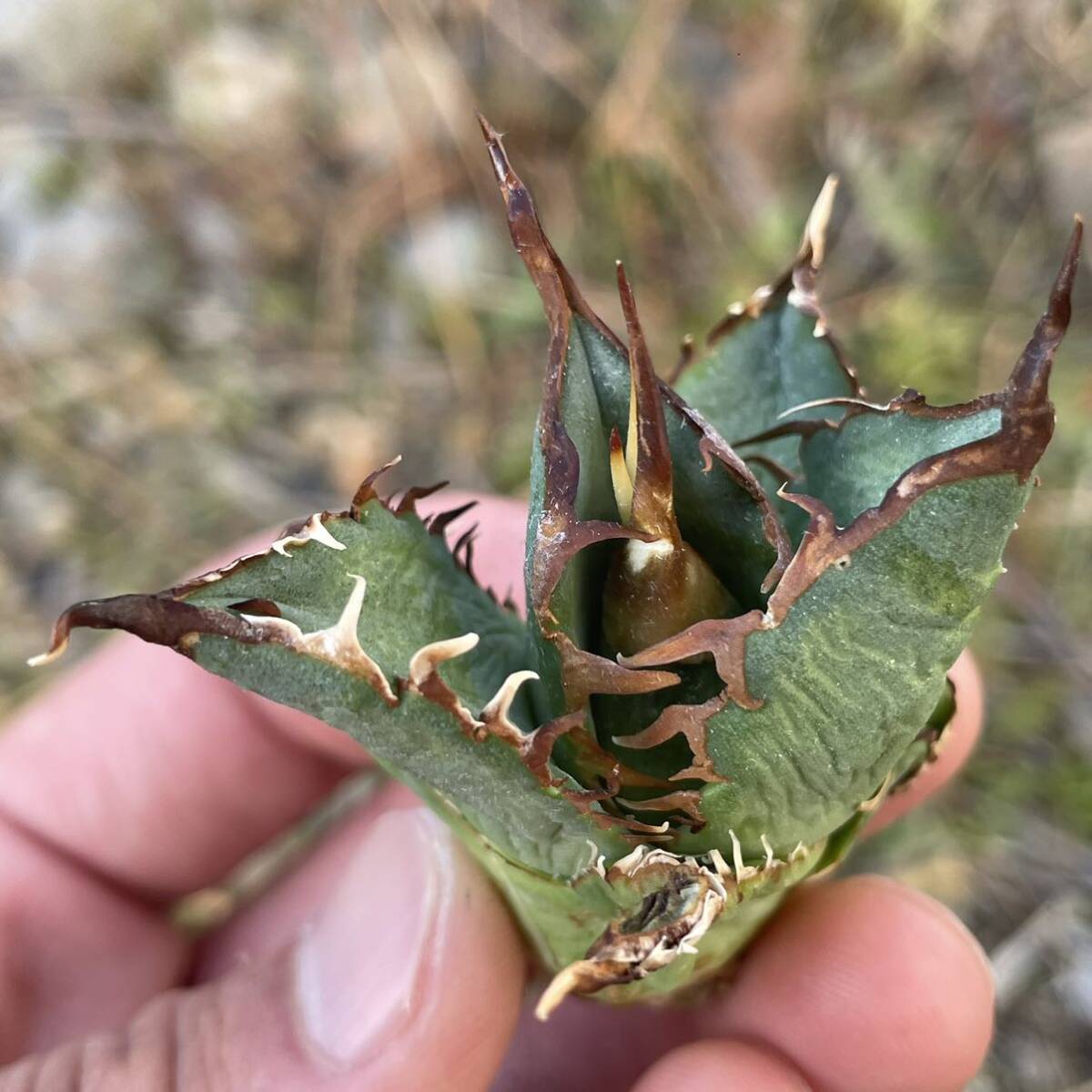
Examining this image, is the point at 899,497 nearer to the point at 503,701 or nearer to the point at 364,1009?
the point at 503,701

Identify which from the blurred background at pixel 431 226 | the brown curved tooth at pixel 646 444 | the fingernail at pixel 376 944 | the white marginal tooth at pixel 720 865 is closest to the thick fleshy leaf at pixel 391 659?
the white marginal tooth at pixel 720 865

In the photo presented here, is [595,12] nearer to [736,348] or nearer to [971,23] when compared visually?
[971,23]

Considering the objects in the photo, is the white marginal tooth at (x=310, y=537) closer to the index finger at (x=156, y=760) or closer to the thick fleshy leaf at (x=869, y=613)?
the thick fleshy leaf at (x=869, y=613)

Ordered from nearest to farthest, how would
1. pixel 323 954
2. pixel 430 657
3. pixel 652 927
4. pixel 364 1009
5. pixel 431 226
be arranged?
pixel 430 657, pixel 652 927, pixel 364 1009, pixel 323 954, pixel 431 226

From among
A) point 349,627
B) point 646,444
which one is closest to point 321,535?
point 349,627

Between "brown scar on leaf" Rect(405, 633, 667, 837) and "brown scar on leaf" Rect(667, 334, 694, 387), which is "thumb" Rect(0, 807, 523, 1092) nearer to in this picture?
"brown scar on leaf" Rect(405, 633, 667, 837)

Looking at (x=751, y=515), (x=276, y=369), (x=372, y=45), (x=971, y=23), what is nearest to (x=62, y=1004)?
(x=751, y=515)

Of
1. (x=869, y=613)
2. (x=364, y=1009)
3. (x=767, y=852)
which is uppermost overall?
(x=869, y=613)
